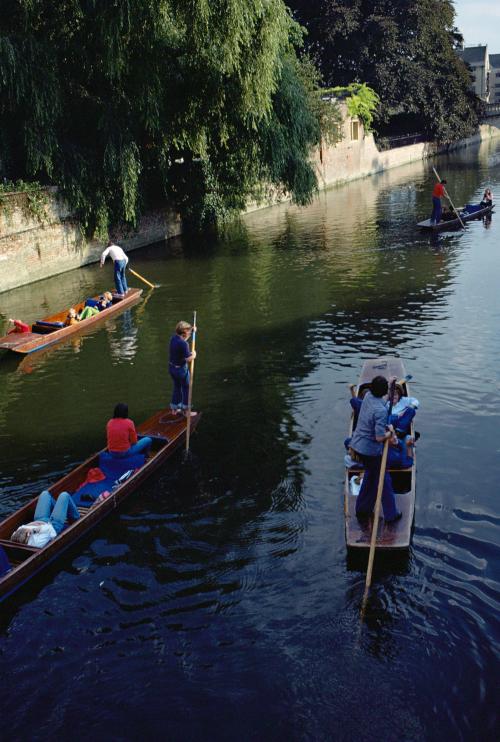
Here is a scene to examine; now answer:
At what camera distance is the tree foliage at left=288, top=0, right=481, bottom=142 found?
45.6 meters

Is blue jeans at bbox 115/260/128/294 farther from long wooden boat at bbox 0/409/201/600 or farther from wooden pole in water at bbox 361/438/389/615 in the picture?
wooden pole in water at bbox 361/438/389/615

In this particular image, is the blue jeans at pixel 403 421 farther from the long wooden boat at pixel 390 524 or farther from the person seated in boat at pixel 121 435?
the person seated in boat at pixel 121 435

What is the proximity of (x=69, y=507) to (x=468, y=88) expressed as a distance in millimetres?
59102

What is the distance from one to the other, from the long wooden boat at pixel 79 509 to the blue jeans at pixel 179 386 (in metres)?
0.47

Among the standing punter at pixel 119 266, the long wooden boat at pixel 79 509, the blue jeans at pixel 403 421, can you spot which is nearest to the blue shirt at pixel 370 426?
the blue jeans at pixel 403 421

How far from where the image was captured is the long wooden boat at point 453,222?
2491 cm

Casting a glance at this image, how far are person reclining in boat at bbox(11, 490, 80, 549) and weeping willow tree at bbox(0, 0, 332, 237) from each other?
13301 millimetres

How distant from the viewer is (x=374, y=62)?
157 feet

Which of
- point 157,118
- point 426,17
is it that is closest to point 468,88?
point 426,17

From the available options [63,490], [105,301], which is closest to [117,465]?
[63,490]

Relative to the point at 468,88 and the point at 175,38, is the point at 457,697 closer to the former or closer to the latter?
the point at 175,38

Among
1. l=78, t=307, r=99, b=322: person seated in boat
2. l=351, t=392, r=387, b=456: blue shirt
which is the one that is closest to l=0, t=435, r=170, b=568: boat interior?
l=351, t=392, r=387, b=456: blue shirt

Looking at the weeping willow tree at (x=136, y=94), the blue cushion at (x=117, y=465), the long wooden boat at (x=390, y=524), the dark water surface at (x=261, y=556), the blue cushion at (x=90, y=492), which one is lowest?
the dark water surface at (x=261, y=556)

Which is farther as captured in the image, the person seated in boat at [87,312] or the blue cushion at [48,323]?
the person seated in boat at [87,312]
